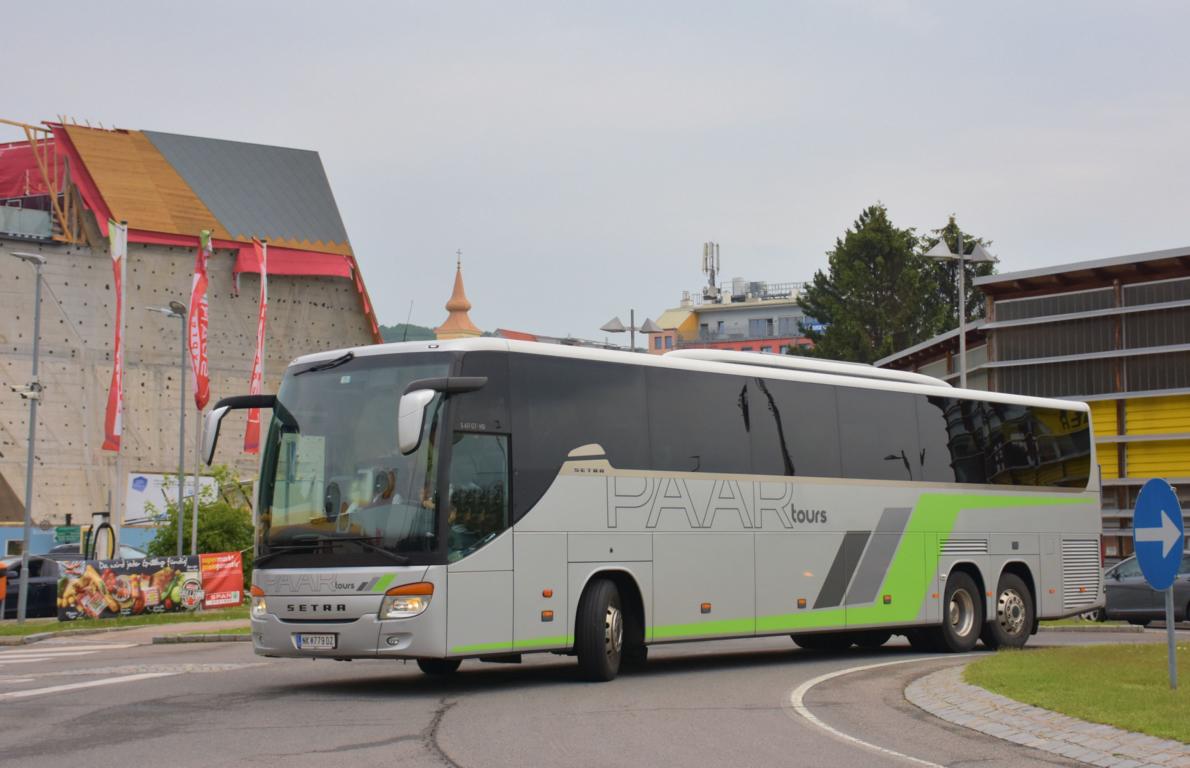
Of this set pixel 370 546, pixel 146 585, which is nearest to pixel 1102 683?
pixel 370 546

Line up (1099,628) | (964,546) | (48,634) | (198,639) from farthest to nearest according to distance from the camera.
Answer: (48,634)
(1099,628)
(198,639)
(964,546)

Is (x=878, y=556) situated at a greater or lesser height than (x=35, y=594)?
greater

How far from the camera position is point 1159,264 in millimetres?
41188

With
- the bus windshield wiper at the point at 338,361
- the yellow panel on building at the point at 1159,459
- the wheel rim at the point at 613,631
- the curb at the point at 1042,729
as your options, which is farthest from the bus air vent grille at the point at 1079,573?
the yellow panel on building at the point at 1159,459

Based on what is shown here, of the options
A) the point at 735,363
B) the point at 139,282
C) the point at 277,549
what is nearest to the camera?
the point at 277,549

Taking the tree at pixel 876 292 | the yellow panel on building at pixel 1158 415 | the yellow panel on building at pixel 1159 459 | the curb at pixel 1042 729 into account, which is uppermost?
the tree at pixel 876 292

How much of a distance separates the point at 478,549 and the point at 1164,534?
6.00 meters

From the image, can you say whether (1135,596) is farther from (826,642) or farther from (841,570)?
(841,570)

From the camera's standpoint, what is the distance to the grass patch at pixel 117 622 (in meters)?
29.8

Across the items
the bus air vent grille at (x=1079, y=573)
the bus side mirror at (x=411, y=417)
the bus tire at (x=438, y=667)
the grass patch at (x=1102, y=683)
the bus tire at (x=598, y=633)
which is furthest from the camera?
Answer: the bus air vent grille at (x=1079, y=573)

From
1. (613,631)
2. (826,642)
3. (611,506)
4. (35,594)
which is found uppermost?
(611,506)

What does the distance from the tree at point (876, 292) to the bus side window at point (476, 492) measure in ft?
234

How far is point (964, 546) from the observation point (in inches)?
818

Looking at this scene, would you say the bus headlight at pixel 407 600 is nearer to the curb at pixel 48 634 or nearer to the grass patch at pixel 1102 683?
the grass patch at pixel 1102 683
